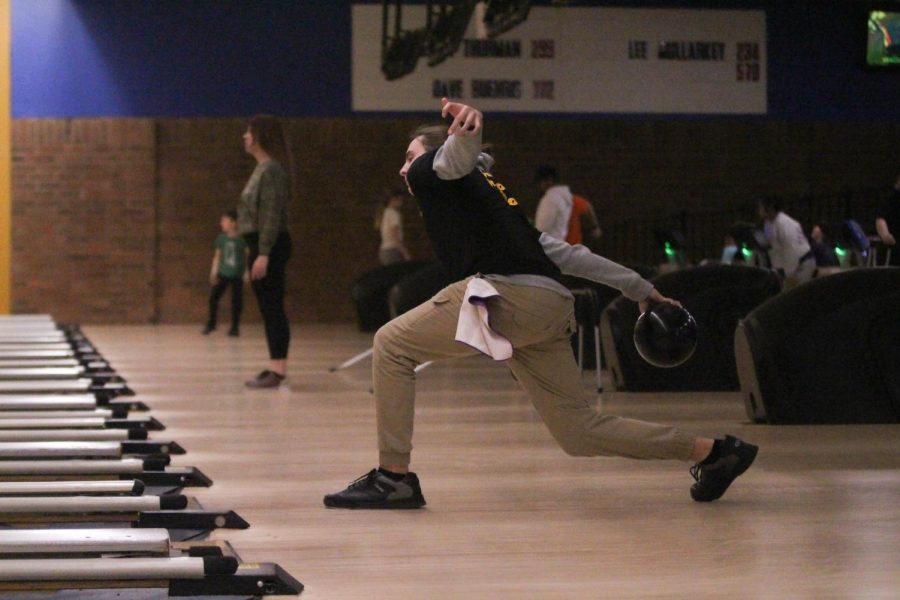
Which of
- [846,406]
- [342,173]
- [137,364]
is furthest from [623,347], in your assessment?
[342,173]

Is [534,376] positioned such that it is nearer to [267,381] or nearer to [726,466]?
[726,466]

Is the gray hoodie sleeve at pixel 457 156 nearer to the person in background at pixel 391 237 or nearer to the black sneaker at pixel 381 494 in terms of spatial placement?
the black sneaker at pixel 381 494

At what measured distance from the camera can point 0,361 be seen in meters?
9.94

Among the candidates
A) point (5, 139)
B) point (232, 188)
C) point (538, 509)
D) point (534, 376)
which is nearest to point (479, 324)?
point (534, 376)

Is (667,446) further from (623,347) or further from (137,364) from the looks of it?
(137,364)

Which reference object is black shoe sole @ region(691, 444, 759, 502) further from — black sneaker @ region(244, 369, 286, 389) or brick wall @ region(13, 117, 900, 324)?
brick wall @ region(13, 117, 900, 324)

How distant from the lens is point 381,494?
4.42m

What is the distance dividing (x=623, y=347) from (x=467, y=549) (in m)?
5.01

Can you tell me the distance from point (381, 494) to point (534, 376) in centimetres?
56

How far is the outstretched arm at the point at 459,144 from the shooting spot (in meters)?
3.97

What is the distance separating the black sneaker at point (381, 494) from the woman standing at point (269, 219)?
3821 millimetres

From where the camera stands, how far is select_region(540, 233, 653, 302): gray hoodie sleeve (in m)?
4.30

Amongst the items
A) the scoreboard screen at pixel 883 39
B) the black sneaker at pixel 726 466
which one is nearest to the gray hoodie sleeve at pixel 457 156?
the black sneaker at pixel 726 466

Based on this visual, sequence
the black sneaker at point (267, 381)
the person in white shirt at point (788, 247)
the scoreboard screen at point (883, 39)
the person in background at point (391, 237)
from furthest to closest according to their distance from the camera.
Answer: the scoreboard screen at point (883, 39) < the person in background at point (391, 237) < the person in white shirt at point (788, 247) < the black sneaker at point (267, 381)
